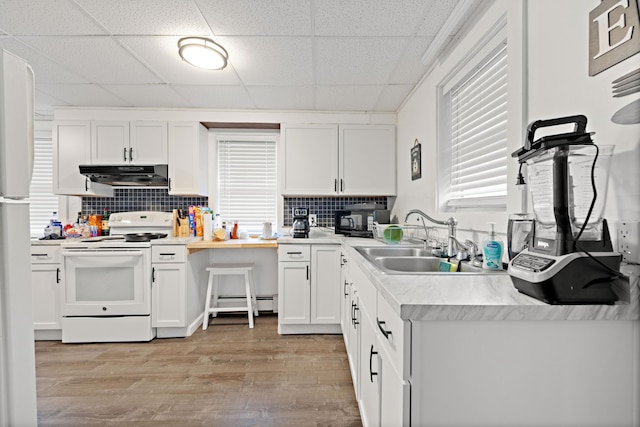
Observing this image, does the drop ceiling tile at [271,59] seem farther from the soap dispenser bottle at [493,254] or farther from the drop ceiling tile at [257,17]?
the soap dispenser bottle at [493,254]

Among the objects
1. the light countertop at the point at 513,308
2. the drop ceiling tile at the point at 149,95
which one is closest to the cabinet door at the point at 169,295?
the drop ceiling tile at the point at 149,95

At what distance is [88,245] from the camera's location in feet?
8.80

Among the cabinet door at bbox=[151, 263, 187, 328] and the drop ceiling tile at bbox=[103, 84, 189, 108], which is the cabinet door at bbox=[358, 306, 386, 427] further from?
A: the drop ceiling tile at bbox=[103, 84, 189, 108]

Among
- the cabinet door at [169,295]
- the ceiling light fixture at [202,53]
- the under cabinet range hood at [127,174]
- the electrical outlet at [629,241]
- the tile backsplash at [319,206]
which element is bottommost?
the cabinet door at [169,295]

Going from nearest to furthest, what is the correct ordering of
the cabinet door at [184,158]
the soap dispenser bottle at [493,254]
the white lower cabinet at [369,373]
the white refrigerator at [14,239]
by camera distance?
the white refrigerator at [14,239], the white lower cabinet at [369,373], the soap dispenser bottle at [493,254], the cabinet door at [184,158]

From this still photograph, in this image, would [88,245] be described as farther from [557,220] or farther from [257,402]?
[557,220]

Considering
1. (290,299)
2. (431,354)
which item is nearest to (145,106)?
(290,299)

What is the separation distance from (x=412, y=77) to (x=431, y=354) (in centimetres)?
236

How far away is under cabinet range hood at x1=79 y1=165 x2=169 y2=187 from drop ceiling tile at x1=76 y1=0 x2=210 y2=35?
144 cm

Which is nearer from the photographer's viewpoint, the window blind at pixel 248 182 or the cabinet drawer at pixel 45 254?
the cabinet drawer at pixel 45 254

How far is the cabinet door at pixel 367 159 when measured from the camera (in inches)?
129

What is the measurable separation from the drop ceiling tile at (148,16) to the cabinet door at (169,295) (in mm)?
1882

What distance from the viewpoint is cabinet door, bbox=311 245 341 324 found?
2873 millimetres

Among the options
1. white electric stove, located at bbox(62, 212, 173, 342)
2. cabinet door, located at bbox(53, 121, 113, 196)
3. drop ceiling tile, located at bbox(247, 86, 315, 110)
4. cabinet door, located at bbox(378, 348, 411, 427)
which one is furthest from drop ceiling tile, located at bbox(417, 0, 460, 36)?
cabinet door, located at bbox(53, 121, 113, 196)
